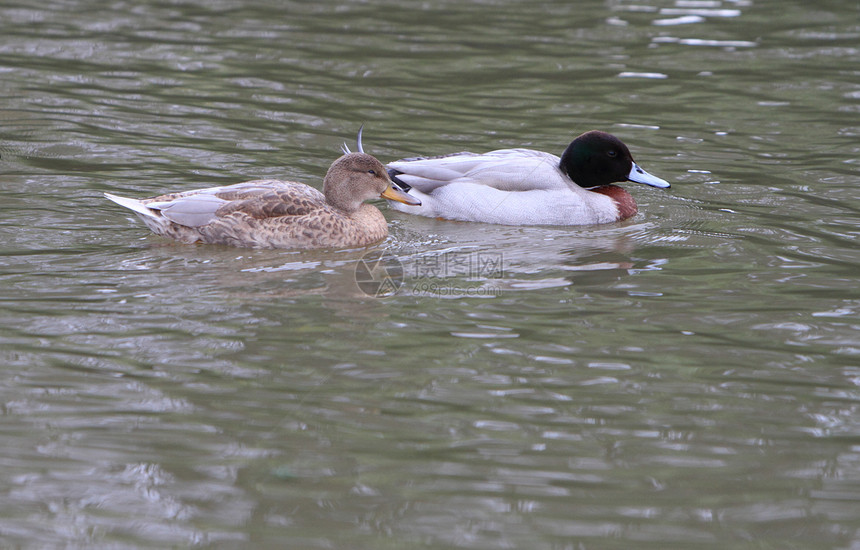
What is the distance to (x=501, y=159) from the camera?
9.41 metres

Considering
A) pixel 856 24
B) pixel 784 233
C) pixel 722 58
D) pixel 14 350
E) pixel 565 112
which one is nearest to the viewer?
pixel 14 350

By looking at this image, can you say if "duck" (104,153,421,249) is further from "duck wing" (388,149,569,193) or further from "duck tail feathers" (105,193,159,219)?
"duck wing" (388,149,569,193)

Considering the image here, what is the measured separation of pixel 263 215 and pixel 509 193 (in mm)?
2280

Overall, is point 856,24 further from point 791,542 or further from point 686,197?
point 791,542

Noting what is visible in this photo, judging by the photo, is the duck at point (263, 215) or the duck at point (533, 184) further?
the duck at point (533, 184)

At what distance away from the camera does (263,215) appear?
323 inches

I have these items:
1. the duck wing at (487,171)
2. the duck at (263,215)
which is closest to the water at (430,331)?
the duck at (263,215)

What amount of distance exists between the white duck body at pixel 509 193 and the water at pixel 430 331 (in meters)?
0.22

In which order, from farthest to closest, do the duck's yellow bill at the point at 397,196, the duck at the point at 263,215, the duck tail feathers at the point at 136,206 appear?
the duck's yellow bill at the point at 397,196, the duck at the point at 263,215, the duck tail feathers at the point at 136,206

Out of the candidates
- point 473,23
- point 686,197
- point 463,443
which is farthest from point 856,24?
point 463,443

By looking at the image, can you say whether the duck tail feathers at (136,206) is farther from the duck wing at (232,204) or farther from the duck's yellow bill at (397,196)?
the duck's yellow bill at (397,196)

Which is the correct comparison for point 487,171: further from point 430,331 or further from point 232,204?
point 430,331

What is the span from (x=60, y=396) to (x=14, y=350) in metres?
0.73

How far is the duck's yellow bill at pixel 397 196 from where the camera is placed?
8.74m
